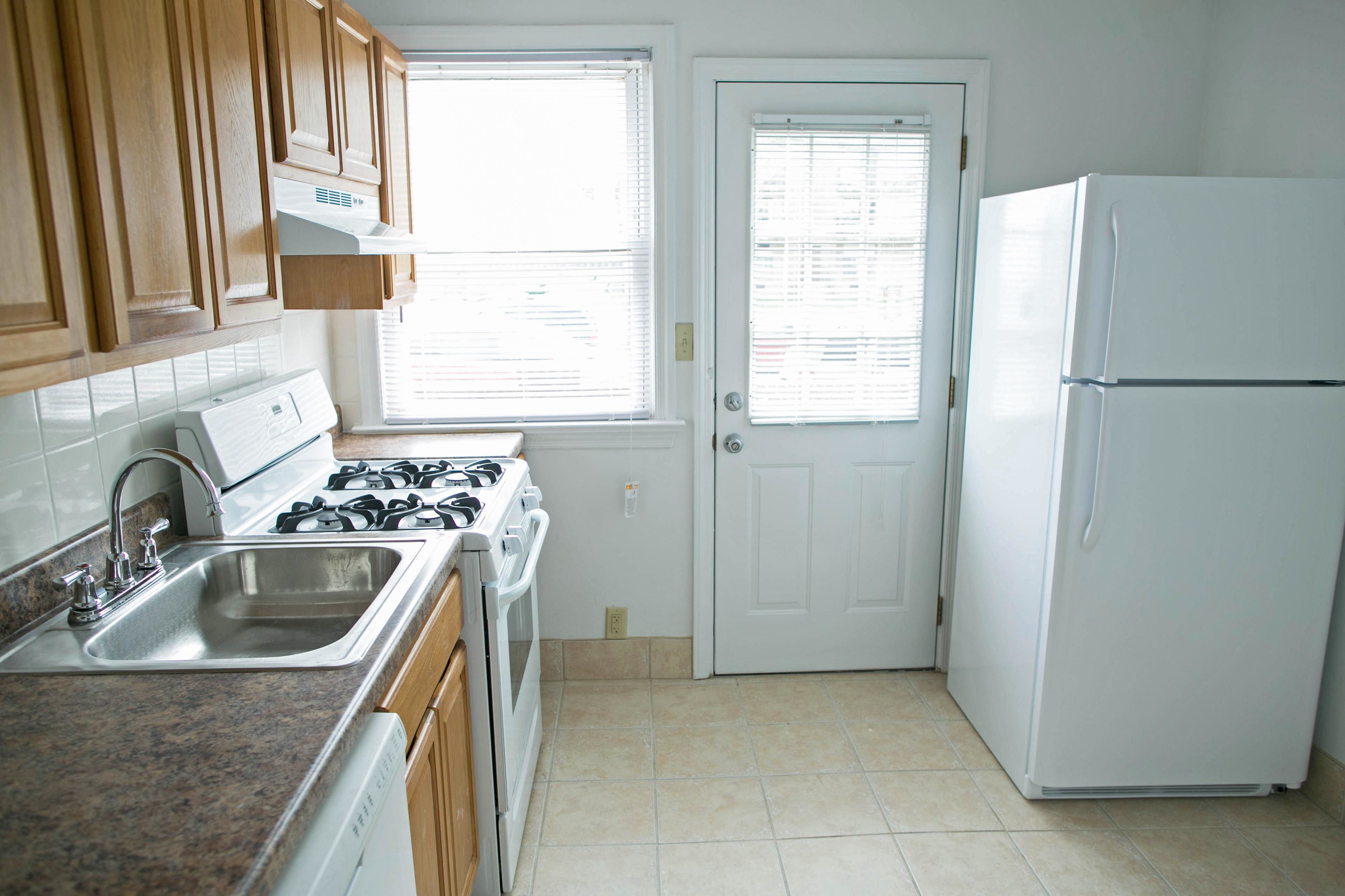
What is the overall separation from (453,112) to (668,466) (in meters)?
1.32

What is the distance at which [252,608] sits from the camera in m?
1.74

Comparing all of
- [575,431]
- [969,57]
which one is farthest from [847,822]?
[969,57]

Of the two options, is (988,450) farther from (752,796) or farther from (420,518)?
(420,518)

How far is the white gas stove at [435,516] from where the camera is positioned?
187cm

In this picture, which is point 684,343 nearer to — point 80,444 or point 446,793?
point 446,793

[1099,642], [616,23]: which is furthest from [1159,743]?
[616,23]

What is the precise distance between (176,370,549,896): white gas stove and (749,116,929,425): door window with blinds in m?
1.01

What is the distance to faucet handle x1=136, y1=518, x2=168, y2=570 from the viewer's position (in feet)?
5.20

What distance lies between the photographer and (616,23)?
8.82ft

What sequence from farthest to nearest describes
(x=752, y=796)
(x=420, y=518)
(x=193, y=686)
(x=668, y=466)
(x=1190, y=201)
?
(x=668, y=466) → (x=752, y=796) → (x=1190, y=201) → (x=420, y=518) → (x=193, y=686)

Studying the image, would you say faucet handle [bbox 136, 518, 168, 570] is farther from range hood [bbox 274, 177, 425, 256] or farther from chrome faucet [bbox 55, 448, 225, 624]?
range hood [bbox 274, 177, 425, 256]

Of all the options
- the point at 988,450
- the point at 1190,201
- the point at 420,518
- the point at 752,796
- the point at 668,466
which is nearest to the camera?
the point at 420,518

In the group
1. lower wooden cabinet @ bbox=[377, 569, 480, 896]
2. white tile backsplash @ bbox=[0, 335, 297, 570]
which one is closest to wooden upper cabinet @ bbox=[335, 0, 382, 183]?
white tile backsplash @ bbox=[0, 335, 297, 570]

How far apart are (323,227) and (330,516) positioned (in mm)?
640
